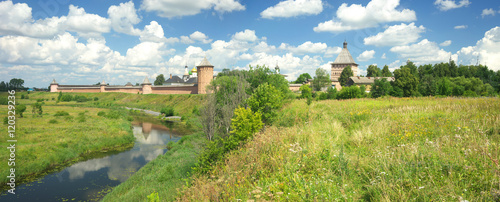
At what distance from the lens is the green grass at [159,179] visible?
10.7m

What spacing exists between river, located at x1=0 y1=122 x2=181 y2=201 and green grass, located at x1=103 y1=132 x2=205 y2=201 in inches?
43.5

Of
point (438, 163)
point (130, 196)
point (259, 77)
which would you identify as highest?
point (259, 77)

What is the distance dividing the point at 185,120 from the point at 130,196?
2736 cm

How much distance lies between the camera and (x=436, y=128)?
6.43 m

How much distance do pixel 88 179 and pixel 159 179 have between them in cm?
462

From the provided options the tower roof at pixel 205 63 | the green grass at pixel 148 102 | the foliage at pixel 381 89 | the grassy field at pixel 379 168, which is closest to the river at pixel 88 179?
the grassy field at pixel 379 168

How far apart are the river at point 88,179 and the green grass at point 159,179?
1106 millimetres

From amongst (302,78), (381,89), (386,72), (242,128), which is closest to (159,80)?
(302,78)

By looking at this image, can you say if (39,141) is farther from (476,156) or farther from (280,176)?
(476,156)

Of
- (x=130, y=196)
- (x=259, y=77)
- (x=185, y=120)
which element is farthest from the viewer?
(x=185, y=120)

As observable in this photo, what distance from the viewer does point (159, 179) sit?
521 inches

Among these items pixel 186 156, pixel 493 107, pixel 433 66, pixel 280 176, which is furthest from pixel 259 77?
pixel 433 66

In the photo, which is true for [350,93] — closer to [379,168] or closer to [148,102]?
[379,168]

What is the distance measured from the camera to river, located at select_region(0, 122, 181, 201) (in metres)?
12.2
